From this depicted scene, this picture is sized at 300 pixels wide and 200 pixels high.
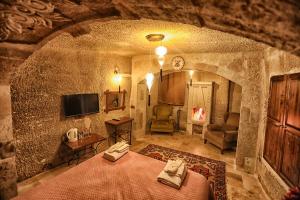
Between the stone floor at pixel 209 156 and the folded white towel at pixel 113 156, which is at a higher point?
the folded white towel at pixel 113 156

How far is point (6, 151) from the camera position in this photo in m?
2.13

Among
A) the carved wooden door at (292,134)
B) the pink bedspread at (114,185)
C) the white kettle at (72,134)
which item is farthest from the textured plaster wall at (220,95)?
the pink bedspread at (114,185)

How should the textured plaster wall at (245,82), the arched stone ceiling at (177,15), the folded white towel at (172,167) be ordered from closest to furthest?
the arched stone ceiling at (177,15)
the folded white towel at (172,167)
the textured plaster wall at (245,82)

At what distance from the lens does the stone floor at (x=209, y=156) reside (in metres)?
3.31

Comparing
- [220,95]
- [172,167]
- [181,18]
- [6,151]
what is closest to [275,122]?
[172,167]

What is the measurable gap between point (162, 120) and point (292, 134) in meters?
4.97

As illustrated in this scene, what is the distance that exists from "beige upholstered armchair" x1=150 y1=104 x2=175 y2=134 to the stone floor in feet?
0.90

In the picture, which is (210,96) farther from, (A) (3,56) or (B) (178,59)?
(A) (3,56)

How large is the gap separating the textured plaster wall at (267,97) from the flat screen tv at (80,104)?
160 inches

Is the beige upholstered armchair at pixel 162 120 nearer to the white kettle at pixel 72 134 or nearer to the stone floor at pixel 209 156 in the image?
the stone floor at pixel 209 156

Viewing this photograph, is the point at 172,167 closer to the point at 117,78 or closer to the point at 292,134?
the point at 292,134

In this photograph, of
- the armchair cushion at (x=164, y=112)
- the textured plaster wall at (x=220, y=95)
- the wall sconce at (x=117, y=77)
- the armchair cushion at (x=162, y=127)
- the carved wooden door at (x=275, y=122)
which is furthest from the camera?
the armchair cushion at (x=164, y=112)

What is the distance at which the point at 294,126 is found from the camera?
7.79 feet

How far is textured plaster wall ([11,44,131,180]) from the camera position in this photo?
3.39 metres
